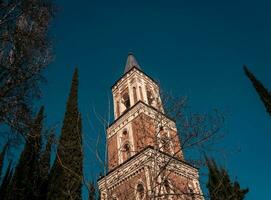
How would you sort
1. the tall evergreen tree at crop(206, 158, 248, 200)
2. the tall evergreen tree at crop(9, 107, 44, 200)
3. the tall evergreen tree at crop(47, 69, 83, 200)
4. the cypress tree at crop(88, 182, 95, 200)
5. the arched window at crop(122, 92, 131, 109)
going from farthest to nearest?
the arched window at crop(122, 92, 131, 109), the tall evergreen tree at crop(9, 107, 44, 200), the tall evergreen tree at crop(47, 69, 83, 200), the tall evergreen tree at crop(206, 158, 248, 200), the cypress tree at crop(88, 182, 95, 200)

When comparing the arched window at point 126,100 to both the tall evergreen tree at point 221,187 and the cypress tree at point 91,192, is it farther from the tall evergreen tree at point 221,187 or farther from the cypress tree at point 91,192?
the cypress tree at point 91,192

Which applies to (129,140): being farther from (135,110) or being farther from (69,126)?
(69,126)

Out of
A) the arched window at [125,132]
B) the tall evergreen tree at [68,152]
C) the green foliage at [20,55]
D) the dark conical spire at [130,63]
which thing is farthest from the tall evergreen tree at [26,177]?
the dark conical spire at [130,63]

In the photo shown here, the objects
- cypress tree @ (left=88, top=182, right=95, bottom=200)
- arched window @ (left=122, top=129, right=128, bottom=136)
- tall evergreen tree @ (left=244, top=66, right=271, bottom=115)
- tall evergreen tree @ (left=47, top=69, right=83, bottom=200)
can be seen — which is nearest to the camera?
cypress tree @ (left=88, top=182, right=95, bottom=200)

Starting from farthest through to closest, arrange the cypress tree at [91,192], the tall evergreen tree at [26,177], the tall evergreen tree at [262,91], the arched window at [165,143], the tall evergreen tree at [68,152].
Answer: the tall evergreen tree at [262,91] → the tall evergreen tree at [26,177] → the tall evergreen tree at [68,152] → the arched window at [165,143] → the cypress tree at [91,192]

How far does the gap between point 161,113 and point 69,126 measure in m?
10.6

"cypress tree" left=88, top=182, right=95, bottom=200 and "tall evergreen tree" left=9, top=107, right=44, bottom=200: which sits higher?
"tall evergreen tree" left=9, top=107, right=44, bottom=200

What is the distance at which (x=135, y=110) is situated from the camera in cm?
2780

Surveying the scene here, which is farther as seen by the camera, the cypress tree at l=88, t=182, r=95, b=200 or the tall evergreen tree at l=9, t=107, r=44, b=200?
the tall evergreen tree at l=9, t=107, r=44, b=200

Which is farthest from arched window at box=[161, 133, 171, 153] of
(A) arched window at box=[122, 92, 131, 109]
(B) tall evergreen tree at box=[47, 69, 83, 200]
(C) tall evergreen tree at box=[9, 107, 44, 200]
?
(A) arched window at box=[122, 92, 131, 109]

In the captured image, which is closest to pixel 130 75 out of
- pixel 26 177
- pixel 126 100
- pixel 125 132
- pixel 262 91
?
pixel 126 100

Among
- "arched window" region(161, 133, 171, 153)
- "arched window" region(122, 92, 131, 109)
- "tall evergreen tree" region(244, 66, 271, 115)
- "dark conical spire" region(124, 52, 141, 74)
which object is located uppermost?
"dark conical spire" region(124, 52, 141, 74)

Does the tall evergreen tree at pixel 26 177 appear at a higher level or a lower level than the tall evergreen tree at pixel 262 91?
lower

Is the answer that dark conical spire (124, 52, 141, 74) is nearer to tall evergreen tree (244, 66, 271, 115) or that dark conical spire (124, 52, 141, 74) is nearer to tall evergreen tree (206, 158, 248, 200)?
tall evergreen tree (244, 66, 271, 115)
